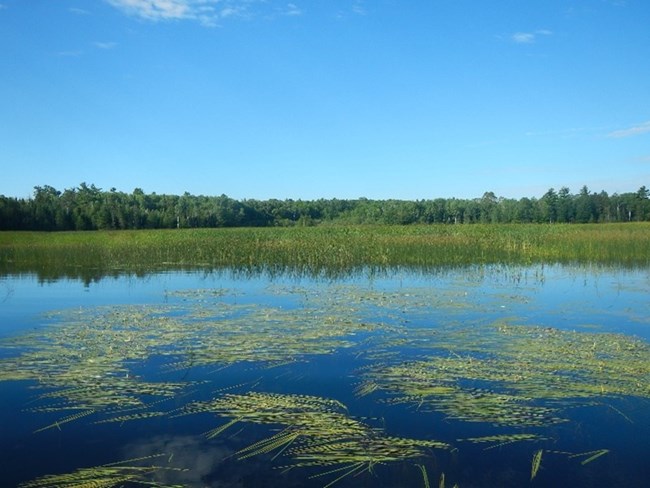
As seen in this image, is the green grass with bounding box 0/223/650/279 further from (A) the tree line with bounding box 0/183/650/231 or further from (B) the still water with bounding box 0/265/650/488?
(A) the tree line with bounding box 0/183/650/231

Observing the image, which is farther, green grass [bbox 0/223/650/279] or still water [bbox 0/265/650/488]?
green grass [bbox 0/223/650/279]

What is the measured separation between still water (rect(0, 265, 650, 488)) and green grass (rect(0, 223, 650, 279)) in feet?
30.4

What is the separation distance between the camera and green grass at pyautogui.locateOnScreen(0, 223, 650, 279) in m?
21.7

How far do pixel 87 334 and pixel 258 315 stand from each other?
312 cm

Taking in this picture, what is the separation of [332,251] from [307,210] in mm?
59423

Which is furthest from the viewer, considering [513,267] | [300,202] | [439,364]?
[300,202]

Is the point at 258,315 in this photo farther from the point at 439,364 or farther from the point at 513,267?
the point at 513,267

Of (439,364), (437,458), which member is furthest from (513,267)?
(437,458)

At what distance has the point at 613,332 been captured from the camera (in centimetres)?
A: 932

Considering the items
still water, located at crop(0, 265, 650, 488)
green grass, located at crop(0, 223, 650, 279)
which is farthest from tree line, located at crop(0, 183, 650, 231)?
still water, located at crop(0, 265, 650, 488)

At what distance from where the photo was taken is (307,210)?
84.1m

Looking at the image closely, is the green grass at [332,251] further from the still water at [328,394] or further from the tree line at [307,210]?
the tree line at [307,210]

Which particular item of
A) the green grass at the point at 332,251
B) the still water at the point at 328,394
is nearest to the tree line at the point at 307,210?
the green grass at the point at 332,251

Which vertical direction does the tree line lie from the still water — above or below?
above
